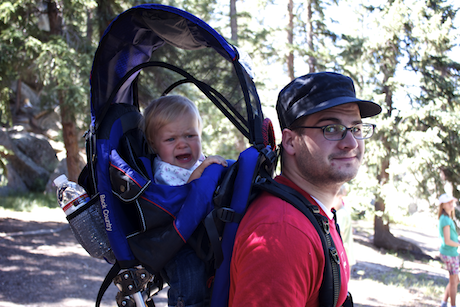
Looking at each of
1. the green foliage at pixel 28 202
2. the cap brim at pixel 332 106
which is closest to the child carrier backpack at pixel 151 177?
the cap brim at pixel 332 106

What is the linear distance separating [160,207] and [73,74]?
7750 mm

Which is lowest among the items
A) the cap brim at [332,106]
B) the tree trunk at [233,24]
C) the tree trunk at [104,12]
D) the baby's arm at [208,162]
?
the baby's arm at [208,162]

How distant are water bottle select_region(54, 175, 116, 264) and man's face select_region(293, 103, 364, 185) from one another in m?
1.23

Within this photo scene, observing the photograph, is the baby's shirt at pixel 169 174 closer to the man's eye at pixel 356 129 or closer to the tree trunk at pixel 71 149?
the man's eye at pixel 356 129

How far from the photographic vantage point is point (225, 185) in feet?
5.84

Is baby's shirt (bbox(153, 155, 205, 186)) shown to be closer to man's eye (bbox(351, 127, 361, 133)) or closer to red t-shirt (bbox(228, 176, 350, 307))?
red t-shirt (bbox(228, 176, 350, 307))

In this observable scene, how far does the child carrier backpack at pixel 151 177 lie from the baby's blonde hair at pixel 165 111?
138 mm

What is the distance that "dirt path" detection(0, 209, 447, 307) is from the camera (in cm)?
570

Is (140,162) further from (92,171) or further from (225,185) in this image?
(225,185)

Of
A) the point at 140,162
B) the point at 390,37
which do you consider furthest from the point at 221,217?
the point at 390,37

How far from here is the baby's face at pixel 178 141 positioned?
7.75 feet

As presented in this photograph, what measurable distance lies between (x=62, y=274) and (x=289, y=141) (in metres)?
6.33

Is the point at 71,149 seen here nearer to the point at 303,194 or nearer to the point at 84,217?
the point at 84,217

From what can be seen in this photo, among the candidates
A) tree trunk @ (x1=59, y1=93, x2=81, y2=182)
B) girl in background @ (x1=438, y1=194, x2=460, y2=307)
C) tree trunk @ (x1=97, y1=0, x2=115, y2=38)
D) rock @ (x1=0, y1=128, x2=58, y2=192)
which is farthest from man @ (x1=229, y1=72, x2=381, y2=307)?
rock @ (x1=0, y1=128, x2=58, y2=192)
